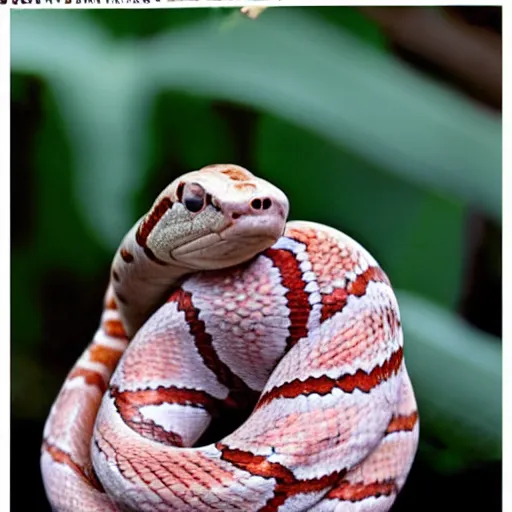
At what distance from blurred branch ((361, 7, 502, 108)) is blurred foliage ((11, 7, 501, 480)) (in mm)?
32

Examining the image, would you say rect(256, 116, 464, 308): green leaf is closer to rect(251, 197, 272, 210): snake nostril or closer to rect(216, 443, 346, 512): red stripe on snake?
rect(251, 197, 272, 210): snake nostril

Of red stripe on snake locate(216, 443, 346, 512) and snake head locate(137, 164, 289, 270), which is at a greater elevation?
snake head locate(137, 164, 289, 270)

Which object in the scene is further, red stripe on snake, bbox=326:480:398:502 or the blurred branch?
the blurred branch

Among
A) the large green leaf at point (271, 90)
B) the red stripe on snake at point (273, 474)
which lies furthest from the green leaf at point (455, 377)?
the red stripe on snake at point (273, 474)

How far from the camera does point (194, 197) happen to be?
0.78 m

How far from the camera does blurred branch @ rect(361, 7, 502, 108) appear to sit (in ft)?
3.67

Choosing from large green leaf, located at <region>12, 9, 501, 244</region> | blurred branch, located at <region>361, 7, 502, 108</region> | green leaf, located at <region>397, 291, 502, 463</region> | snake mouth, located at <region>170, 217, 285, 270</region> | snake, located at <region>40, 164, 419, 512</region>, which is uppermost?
blurred branch, located at <region>361, 7, 502, 108</region>

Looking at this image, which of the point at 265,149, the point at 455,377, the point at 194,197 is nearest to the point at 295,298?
the point at 194,197

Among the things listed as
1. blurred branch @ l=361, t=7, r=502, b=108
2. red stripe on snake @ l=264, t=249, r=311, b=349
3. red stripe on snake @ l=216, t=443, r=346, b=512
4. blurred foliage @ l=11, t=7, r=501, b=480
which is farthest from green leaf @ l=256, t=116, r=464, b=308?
red stripe on snake @ l=216, t=443, r=346, b=512

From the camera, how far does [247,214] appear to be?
748mm

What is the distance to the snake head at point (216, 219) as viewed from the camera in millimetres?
751

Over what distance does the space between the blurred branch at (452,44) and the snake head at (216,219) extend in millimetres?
483

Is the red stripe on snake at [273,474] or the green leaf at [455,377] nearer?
the red stripe on snake at [273,474]

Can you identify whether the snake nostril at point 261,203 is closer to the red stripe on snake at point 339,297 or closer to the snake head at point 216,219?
the snake head at point 216,219
